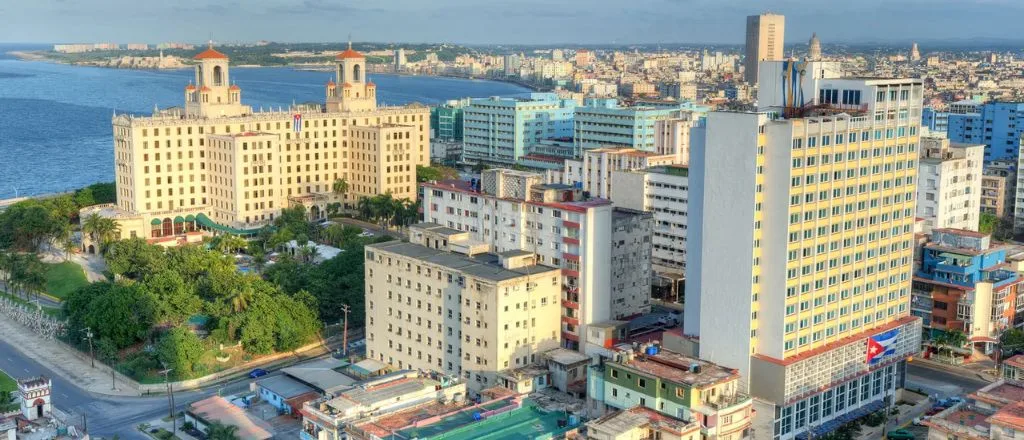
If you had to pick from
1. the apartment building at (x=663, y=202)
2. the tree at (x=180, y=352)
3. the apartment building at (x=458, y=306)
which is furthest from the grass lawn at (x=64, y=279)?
the apartment building at (x=663, y=202)

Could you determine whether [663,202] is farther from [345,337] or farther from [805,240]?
[805,240]

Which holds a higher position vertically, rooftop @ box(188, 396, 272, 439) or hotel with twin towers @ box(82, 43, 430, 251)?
hotel with twin towers @ box(82, 43, 430, 251)

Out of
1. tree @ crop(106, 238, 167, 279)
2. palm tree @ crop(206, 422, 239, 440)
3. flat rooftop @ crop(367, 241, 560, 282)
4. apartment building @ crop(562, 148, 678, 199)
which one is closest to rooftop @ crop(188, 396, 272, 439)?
palm tree @ crop(206, 422, 239, 440)

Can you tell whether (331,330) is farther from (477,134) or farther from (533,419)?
(477,134)

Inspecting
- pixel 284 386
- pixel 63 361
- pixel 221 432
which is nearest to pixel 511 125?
pixel 63 361

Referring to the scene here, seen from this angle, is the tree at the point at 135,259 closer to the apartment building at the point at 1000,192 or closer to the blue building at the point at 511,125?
the blue building at the point at 511,125

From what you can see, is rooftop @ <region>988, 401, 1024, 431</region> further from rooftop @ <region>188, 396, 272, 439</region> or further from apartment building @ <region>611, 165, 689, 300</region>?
apartment building @ <region>611, 165, 689, 300</region>
